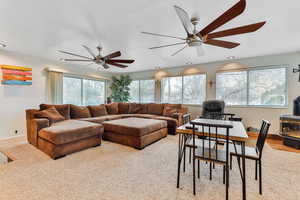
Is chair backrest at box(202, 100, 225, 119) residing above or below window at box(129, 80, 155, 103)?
below

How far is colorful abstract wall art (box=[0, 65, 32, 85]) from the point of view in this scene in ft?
12.2

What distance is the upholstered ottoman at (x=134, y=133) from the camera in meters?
3.06

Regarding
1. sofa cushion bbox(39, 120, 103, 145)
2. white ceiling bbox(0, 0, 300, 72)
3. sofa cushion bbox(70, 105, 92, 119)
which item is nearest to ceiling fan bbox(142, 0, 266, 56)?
white ceiling bbox(0, 0, 300, 72)

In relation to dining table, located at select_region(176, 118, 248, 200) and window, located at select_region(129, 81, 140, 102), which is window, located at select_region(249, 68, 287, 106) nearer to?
dining table, located at select_region(176, 118, 248, 200)

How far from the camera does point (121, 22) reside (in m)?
2.34

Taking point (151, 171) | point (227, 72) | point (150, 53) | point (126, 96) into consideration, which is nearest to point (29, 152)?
point (151, 171)

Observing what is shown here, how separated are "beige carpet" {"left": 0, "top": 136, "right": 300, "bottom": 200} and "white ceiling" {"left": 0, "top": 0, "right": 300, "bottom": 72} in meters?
2.49

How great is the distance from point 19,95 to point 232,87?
6.89 metres

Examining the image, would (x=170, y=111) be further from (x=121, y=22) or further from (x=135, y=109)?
(x=121, y=22)

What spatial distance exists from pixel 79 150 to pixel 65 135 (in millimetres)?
517

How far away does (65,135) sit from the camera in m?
2.58

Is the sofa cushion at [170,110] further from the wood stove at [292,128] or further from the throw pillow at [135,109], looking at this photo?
the wood stove at [292,128]

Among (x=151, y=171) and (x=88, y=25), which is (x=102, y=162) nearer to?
(x=151, y=171)

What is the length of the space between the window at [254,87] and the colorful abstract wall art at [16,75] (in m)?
6.34
